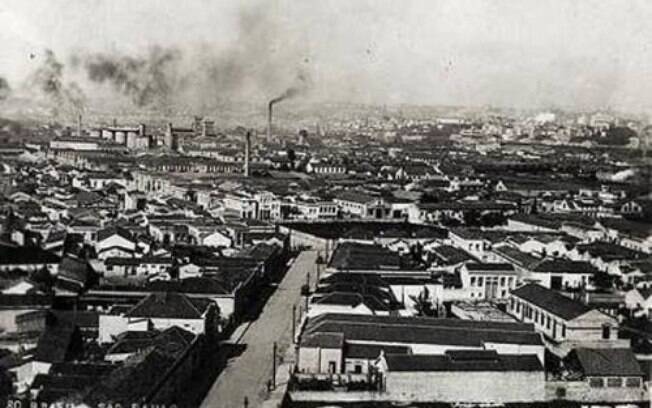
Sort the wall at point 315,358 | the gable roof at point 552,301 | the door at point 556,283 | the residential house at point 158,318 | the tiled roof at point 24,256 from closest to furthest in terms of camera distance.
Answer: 1. the wall at point 315,358
2. the residential house at point 158,318
3. the gable roof at point 552,301
4. the tiled roof at point 24,256
5. the door at point 556,283

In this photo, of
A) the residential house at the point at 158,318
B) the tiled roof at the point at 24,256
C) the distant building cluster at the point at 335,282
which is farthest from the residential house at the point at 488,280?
the tiled roof at the point at 24,256

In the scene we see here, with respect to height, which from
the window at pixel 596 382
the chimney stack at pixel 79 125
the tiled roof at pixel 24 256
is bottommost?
the window at pixel 596 382

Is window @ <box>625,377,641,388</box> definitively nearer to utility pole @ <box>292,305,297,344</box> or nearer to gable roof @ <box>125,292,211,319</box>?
utility pole @ <box>292,305,297,344</box>

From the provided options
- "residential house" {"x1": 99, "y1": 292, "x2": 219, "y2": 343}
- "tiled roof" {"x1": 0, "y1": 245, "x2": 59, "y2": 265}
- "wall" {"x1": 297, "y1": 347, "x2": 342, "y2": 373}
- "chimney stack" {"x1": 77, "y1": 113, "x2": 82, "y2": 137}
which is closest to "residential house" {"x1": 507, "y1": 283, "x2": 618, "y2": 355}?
"wall" {"x1": 297, "y1": 347, "x2": 342, "y2": 373}

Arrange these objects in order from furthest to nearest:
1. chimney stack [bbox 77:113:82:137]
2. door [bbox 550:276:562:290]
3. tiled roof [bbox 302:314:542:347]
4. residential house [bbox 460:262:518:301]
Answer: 1. chimney stack [bbox 77:113:82:137]
2. door [bbox 550:276:562:290]
3. residential house [bbox 460:262:518:301]
4. tiled roof [bbox 302:314:542:347]

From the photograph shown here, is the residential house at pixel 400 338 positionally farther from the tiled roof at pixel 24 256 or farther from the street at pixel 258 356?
the tiled roof at pixel 24 256

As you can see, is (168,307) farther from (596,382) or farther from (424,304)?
(596,382)
